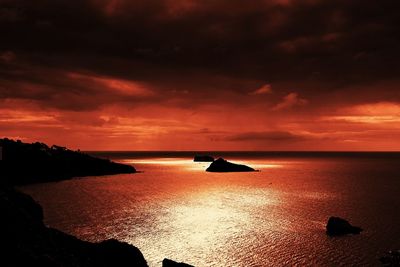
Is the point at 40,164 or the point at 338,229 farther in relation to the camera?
the point at 40,164

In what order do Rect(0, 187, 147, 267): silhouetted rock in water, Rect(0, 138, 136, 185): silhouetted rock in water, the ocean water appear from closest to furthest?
Rect(0, 187, 147, 267): silhouetted rock in water → the ocean water → Rect(0, 138, 136, 185): silhouetted rock in water

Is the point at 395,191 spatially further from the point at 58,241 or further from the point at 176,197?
the point at 58,241

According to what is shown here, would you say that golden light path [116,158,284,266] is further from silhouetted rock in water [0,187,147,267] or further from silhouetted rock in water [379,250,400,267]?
silhouetted rock in water [379,250,400,267]

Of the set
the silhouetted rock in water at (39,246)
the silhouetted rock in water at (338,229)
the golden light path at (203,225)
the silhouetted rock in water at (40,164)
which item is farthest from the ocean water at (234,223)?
the silhouetted rock in water at (40,164)

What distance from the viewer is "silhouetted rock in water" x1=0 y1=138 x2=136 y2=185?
139 meters

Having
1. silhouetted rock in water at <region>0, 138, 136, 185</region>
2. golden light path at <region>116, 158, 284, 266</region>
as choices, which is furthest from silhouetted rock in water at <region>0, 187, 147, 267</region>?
silhouetted rock in water at <region>0, 138, 136, 185</region>

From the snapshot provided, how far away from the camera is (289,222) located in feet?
214

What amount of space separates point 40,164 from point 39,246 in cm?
14385

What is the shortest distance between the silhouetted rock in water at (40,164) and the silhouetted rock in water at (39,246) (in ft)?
375

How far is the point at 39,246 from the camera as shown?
21797 millimetres

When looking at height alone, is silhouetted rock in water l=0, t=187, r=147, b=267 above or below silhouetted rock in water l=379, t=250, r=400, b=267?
above

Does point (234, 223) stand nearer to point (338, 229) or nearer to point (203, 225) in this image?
point (203, 225)

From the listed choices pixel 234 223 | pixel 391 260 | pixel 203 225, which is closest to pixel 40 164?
pixel 203 225

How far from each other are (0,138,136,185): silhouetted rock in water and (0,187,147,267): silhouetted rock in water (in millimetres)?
114350
